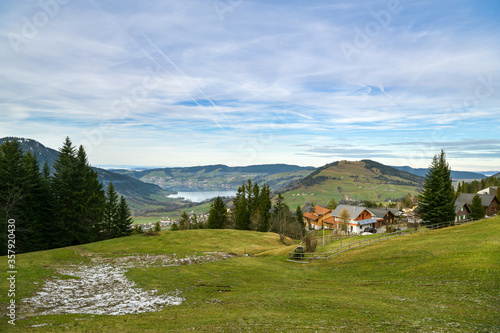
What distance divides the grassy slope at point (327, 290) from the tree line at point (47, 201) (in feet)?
33.5

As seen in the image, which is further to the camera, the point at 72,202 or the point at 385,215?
the point at 385,215

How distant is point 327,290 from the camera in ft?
68.4

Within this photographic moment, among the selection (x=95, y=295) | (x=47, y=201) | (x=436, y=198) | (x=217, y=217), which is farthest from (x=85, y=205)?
(x=436, y=198)

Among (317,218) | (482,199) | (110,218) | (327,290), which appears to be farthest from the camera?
(317,218)

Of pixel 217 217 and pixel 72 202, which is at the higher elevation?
pixel 72 202

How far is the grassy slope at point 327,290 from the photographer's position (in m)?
13.2

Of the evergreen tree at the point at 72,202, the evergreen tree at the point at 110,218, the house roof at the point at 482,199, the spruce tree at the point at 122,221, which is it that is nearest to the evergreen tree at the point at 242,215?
the spruce tree at the point at 122,221

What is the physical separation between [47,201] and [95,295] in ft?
111

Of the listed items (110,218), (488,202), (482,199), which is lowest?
(110,218)

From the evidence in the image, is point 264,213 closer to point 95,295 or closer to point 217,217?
point 217,217

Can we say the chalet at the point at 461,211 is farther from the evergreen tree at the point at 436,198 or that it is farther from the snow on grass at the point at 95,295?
the snow on grass at the point at 95,295

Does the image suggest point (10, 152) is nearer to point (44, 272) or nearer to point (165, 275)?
point (44, 272)

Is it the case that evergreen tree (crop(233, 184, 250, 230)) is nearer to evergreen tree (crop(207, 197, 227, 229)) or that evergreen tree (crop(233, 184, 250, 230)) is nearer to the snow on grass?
evergreen tree (crop(207, 197, 227, 229))

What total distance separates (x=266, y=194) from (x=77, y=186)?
160 feet
